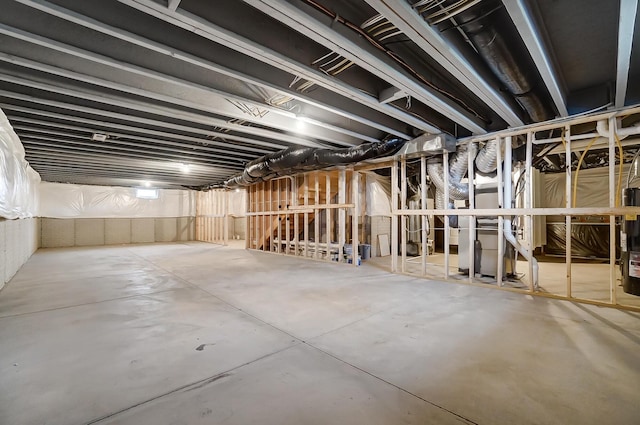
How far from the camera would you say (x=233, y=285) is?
3.65 metres

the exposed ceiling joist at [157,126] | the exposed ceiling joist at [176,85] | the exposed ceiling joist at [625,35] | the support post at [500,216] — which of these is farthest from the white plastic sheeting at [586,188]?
the exposed ceiling joist at [157,126]

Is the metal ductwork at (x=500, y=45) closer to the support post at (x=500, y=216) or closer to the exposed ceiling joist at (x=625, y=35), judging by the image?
the exposed ceiling joist at (x=625, y=35)

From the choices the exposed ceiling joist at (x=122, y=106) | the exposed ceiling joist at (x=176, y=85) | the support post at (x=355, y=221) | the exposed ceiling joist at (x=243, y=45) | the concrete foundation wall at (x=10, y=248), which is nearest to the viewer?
the exposed ceiling joist at (x=243, y=45)

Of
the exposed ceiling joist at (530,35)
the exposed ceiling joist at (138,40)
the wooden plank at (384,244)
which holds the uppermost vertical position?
the exposed ceiling joist at (138,40)

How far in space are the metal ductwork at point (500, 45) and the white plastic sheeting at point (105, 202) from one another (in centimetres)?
1063

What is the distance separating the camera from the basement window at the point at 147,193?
382 inches

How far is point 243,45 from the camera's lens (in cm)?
197

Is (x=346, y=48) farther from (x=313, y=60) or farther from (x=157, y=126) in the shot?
(x=157, y=126)

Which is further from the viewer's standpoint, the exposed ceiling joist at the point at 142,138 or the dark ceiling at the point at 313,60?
the exposed ceiling joist at the point at 142,138

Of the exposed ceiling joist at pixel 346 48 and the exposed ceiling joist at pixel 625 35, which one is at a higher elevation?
the exposed ceiling joist at pixel 346 48

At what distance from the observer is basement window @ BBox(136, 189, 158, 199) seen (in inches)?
382

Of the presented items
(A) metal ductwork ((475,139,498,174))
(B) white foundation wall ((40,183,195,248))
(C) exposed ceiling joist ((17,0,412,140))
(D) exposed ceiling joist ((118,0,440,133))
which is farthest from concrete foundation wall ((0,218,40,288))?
(A) metal ductwork ((475,139,498,174))

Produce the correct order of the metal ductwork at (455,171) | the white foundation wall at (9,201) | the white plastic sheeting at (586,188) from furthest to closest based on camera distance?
the white plastic sheeting at (586,188) → the metal ductwork at (455,171) → the white foundation wall at (9,201)

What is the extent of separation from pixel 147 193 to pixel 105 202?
4.05 feet
